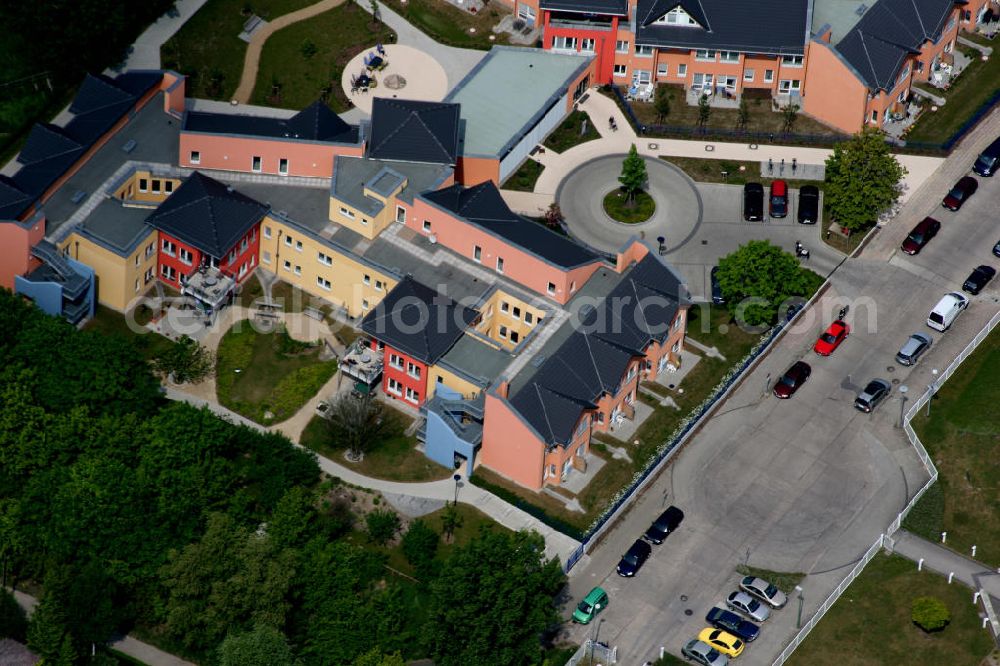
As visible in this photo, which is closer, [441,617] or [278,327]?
[441,617]

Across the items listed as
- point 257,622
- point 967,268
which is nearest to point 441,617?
point 257,622

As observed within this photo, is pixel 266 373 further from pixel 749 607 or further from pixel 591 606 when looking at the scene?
pixel 749 607

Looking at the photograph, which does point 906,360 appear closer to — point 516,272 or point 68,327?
point 516,272

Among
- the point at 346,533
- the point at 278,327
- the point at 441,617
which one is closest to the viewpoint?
the point at 441,617

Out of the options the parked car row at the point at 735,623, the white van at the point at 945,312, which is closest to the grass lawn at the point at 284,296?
the parked car row at the point at 735,623

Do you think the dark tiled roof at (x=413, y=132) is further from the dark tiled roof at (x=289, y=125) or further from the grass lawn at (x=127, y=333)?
the grass lawn at (x=127, y=333)

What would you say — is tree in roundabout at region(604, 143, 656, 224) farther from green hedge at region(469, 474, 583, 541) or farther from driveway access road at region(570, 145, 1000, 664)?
green hedge at region(469, 474, 583, 541)
